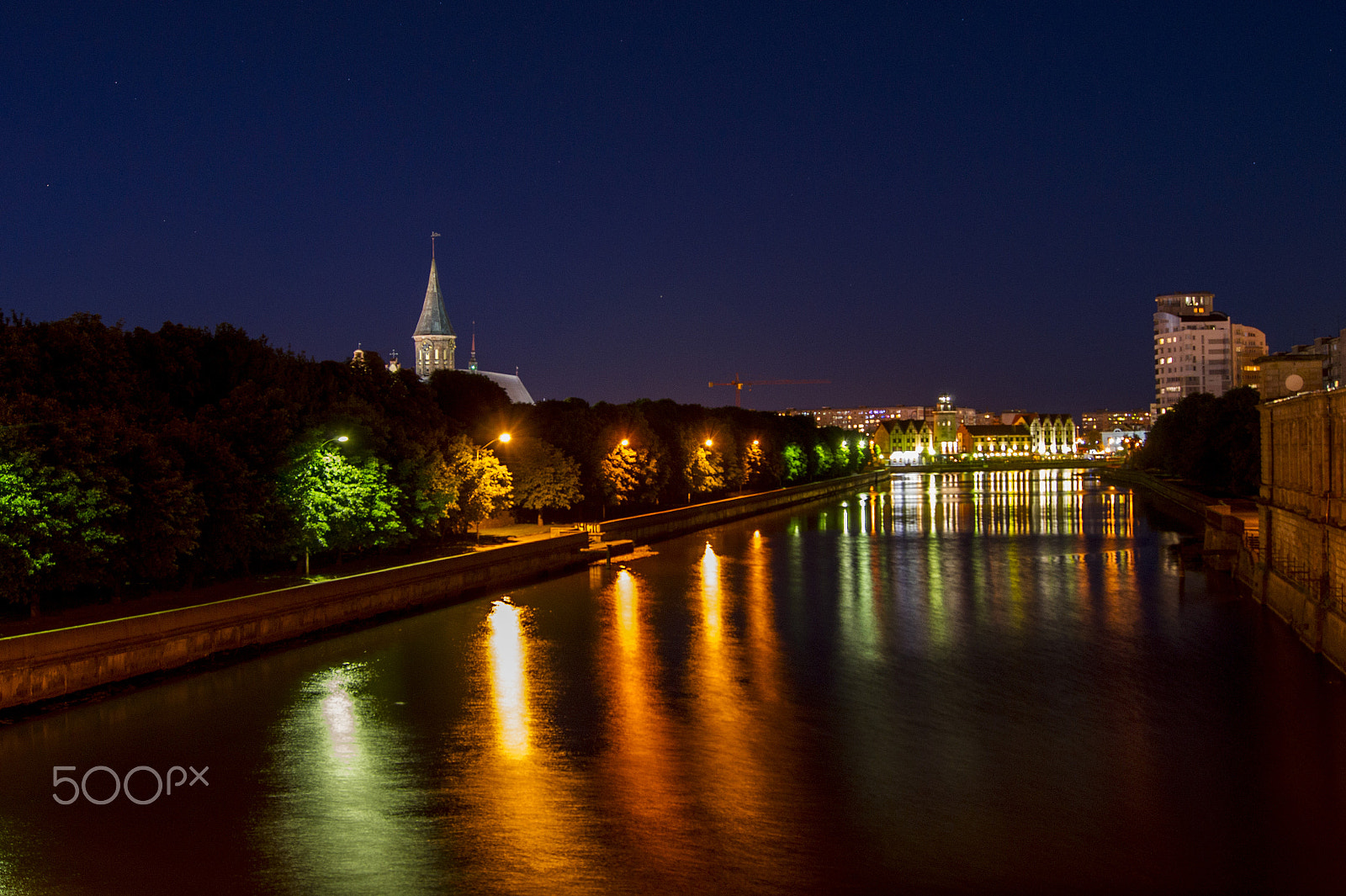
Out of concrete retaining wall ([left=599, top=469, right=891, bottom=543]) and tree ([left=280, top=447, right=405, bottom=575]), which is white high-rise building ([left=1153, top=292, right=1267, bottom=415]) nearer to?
concrete retaining wall ([left=599, top=469, right=891, bottom=543])

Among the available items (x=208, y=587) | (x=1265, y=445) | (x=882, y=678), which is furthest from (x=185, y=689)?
(x=1265, y=445)

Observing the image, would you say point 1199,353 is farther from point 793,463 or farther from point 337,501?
point 337,501

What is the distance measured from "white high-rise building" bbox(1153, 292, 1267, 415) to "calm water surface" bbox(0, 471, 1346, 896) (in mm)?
137805

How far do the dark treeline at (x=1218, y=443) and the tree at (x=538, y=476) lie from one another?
94.3 feet

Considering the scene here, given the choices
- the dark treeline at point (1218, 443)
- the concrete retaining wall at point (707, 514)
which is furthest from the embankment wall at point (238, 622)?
the dark treeline at point (1218, 443)

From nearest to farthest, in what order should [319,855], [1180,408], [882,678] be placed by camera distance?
1. [319,855]
2. [882,678]
3. [1180,408]

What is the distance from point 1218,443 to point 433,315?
10682cm

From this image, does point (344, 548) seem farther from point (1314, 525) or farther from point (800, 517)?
point (800, 517)

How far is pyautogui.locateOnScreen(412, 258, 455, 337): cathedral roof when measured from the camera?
14175cm

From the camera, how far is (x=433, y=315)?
142m

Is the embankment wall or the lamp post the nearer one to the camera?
the embankment wall

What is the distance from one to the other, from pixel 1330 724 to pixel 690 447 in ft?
163

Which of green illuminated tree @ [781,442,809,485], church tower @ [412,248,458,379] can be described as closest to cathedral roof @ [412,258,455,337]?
church tower @ [412,248,458,379]

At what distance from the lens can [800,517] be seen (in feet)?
217
